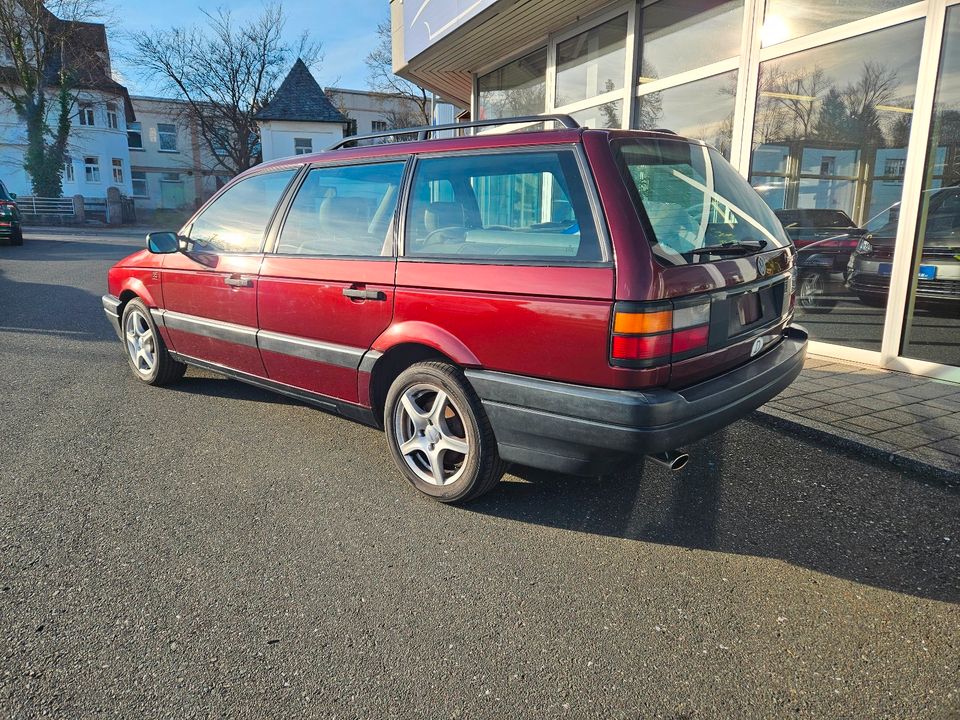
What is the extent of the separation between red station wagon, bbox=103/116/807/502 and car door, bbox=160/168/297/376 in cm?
3

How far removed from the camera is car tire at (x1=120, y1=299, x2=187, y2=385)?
4.95 meters

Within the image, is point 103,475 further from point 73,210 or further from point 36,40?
point 36,40

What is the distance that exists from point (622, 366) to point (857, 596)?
123 centimetres

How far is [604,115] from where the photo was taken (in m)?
8.85

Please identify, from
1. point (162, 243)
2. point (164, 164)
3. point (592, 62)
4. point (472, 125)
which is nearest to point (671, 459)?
point (472, 125)

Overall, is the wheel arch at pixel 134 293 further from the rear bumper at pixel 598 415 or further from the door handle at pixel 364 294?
the rear bumper at pixel 598 415

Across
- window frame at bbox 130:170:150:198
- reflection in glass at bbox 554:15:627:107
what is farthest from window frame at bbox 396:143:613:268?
window frame at bbox 130:170:150:198

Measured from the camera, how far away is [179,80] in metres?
39.9

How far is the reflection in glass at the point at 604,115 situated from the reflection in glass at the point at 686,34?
1.68 feet

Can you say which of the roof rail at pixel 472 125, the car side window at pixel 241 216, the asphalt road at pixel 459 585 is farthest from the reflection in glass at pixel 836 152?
the car side window at pixel 241 216

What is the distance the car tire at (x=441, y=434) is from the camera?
300 cm

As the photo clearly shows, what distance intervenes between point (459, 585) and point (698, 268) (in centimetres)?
161

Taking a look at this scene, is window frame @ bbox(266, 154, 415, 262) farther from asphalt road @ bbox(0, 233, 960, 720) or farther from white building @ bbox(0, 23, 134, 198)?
white building @ bbox(0, 23, 134, 198)

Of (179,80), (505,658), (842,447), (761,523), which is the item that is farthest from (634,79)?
(179,80)
